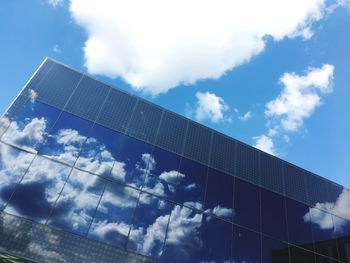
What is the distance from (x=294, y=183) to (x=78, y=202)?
1268 centimetres

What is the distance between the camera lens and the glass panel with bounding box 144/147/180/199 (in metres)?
14.6

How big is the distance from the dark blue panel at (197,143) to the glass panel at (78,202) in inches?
201

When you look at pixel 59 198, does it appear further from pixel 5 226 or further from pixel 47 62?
pixel 47 62

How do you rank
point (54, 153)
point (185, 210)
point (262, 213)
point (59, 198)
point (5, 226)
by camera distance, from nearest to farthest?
point (5, 226)
point (59, 198)
point (54, 153)
point (185, 210)
point (262, 213)

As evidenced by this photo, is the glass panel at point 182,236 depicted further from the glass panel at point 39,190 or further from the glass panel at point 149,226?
the glass panel at point 39,190

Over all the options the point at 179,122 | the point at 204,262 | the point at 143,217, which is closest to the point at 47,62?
the point at 179,122

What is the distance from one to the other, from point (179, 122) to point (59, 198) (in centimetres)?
751

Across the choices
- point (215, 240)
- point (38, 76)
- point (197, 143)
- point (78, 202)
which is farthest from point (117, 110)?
point (215, 240)

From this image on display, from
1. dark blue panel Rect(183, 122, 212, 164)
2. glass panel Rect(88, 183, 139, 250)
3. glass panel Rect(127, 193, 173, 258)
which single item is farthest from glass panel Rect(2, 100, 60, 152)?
dark blue panel Rect(183, 122, 212, 164)

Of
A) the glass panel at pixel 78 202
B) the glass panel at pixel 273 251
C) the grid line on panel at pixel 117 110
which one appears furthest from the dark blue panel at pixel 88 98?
the glass panel at pixel 273 251

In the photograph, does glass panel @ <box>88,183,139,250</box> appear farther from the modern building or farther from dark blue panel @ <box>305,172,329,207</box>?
dark blue panel @ <box>305,172,329,207</box>

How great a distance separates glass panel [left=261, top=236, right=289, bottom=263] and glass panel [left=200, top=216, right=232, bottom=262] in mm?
1947

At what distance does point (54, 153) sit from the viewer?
43.9 ft

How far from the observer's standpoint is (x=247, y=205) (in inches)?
650
